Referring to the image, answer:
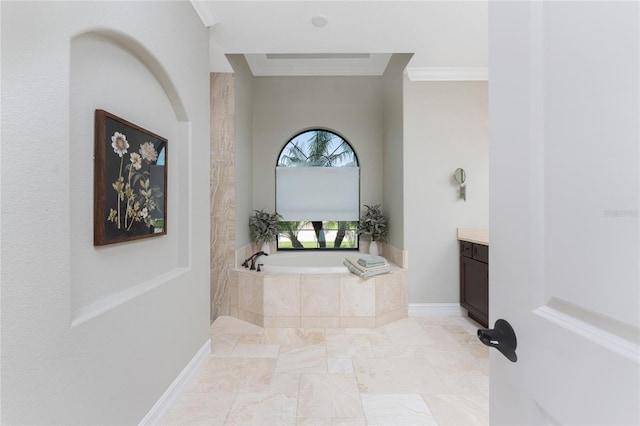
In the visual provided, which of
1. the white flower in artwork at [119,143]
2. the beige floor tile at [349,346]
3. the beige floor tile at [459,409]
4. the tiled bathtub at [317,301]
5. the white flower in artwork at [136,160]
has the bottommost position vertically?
the beige floor tile at [459,409]

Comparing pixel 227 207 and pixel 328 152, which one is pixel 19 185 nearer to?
pixel 227 207

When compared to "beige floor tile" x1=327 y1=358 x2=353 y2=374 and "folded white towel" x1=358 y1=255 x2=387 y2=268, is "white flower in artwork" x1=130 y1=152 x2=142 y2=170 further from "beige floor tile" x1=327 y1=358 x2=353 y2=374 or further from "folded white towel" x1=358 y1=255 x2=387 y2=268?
"folded white towel" x1=358 y1=255 x2=387 y2=268

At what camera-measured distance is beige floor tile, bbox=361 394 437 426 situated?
174cm

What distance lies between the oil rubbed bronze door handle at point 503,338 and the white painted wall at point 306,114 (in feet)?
12.5

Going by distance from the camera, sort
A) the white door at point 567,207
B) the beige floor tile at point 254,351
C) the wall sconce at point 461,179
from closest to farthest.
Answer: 1. the white door at point 567,207
2. the beige floor tile at point 254,351
3. the wall sconce at point 461,179

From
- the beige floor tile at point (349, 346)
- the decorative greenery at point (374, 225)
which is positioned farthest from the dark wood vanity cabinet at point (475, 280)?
the beige floor tile at point (349, 346)

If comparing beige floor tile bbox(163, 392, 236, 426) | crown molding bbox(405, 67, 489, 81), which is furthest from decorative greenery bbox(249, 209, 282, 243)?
crown molding bbox(405, 67, 489, 81)

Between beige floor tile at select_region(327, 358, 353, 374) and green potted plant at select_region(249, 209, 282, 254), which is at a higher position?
green potted plant at select_region(249, 209, 282, 254)

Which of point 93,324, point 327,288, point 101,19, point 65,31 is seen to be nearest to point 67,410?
point 93,324

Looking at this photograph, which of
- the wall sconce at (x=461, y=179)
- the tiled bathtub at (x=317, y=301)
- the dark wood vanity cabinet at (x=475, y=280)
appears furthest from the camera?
the wall sconce at (x=461, y=179)

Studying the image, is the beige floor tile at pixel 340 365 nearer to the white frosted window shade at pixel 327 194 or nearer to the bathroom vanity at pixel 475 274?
the bathroom vanity at pixel 475 274

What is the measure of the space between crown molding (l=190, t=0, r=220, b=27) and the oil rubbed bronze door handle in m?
2.68

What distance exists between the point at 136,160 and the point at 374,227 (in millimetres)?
3070

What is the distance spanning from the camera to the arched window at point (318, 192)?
4445 mm
